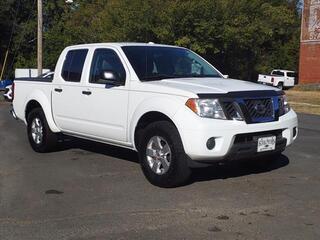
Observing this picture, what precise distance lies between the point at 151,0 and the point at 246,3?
7433 mm

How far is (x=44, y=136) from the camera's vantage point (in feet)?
31.3

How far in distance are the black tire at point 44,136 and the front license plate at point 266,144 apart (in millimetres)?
3889

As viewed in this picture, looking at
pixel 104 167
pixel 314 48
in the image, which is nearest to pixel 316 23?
pixel 314 48

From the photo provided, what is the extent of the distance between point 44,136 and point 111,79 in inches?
90.3

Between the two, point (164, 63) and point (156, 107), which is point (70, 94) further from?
point (156, 107)

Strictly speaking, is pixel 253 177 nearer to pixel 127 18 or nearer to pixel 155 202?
pixel 155 202


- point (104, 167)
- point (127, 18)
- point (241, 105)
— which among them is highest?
point (127, 18)

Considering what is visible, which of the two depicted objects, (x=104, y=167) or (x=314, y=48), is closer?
(x=104, y=167)

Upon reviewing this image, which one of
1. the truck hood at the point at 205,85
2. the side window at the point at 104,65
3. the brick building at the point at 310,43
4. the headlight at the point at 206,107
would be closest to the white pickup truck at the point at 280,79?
the brick building at the point at 310,43

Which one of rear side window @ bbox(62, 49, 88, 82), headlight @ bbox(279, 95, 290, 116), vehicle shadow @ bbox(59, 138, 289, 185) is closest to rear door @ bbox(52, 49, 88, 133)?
rear side window @ bbox(62, 49, 88, 82)

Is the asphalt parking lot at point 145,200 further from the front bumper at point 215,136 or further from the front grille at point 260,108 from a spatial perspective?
the front grille at point 260,108

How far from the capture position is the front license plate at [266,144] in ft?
23.1

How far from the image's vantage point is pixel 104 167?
842 centimetres

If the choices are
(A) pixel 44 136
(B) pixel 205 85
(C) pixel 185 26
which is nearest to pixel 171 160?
(B) pixel 205 85
